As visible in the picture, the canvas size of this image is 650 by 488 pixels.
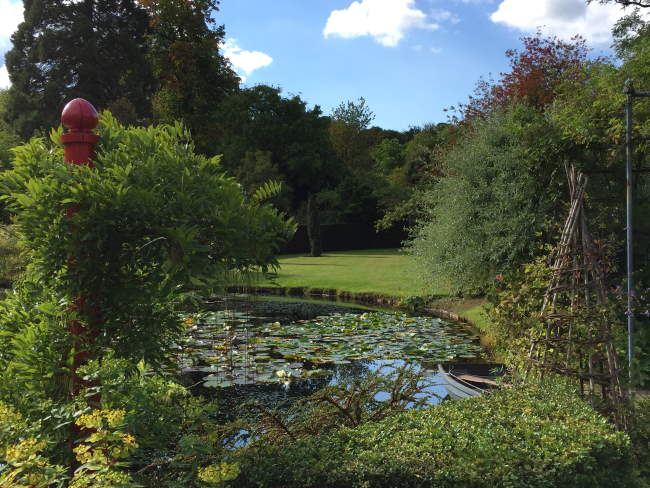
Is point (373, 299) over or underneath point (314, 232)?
underneath

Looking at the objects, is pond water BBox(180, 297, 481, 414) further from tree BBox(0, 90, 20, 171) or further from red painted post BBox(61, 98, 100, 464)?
tree BBox(0, 90, 20, 171)

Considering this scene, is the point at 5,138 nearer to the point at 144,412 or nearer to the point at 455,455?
the point at 144,412

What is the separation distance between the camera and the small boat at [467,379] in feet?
20.6

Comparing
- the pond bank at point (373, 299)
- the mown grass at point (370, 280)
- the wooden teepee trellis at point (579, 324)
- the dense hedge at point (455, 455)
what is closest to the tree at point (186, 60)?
the mown grass at point (370, 280)

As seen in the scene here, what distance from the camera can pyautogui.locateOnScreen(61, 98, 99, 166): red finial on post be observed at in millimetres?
2977

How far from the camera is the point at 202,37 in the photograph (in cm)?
2683

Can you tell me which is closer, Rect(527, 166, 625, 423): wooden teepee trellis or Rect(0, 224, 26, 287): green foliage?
Rect(527, 166, 625, 423): wooden teepee trellis

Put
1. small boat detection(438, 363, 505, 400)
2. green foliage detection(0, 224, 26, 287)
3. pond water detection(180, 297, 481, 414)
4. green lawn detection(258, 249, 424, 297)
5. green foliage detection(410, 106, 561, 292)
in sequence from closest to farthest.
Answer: small boat detection(438, 363, 505, 400)
pond water detection(180, 297, 481, 414)
green foliage detection(410, 106, 561, 292)
green foliage detection(0, 224, 26, 287)
green lawn detection(258, 249, 424, 297)

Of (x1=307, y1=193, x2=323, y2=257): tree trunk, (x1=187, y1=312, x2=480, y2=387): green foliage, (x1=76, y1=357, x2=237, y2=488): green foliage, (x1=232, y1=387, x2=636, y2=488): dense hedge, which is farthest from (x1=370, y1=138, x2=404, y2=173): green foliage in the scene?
(x1=76, y1=357, x2=237, y2=488): green foliage

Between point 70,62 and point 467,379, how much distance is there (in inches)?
1409

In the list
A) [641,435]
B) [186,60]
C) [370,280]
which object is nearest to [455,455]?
[641,435]

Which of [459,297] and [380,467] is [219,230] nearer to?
[380,467]

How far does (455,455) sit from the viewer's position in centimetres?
321

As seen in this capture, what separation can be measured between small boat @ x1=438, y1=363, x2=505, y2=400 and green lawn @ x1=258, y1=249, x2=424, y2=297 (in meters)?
6.62
